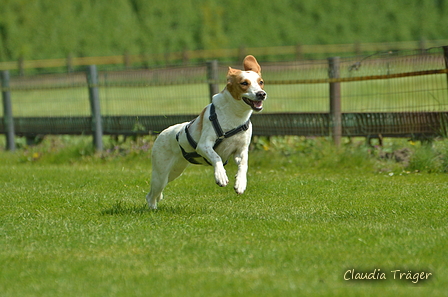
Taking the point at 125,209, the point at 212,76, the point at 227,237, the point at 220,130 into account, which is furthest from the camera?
the point at 212,76

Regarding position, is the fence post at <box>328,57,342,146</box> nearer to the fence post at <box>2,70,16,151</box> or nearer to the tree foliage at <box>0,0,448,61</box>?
the fence post at <box>2,70,16,151</box>

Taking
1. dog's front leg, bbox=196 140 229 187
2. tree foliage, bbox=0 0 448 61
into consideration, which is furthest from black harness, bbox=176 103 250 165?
tree foliage, bbox=0 0 448 61

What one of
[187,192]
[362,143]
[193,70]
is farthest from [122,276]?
[193,70]

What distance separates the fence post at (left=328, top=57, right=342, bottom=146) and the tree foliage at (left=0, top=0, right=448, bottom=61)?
116 feet

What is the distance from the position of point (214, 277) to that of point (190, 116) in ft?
25.3

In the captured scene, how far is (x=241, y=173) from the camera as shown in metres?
6.98

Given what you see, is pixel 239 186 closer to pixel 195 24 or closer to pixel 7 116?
pixel 7 116

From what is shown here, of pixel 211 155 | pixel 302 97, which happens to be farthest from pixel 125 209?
pixel 302 97

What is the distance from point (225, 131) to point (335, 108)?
4723mm

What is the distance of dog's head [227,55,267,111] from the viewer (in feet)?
22.7

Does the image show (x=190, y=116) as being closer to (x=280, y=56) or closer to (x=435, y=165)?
(x=435, y=165)

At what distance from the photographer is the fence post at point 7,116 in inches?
613

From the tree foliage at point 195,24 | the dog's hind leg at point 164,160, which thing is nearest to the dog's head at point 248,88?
the dog's hind leg at point 164,160

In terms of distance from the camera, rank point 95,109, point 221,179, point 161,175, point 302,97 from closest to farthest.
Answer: point 221,179
point 161,175
point 302,97
point 95,109
